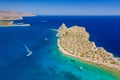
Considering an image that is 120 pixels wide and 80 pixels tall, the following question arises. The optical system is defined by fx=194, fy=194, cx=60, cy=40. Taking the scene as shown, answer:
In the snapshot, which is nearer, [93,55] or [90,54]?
[93,55]

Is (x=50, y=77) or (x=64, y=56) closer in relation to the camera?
(x=50, y=77)

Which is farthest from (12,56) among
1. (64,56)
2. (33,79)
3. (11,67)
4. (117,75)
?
(117,75)

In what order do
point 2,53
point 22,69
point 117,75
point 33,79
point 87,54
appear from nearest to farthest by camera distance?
1. point 33,79
2. point 117,75
3. point 22,69
4. point 87,54
5. point 2,53

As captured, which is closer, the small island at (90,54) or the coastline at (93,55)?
the coastline at (93,55)

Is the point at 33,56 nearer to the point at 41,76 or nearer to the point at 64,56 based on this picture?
the point at 64,56

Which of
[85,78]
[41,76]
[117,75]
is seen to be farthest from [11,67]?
[117,75]

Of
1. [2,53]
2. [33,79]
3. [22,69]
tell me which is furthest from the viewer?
[2,53]

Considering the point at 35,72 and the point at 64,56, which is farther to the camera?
the point at 64,56

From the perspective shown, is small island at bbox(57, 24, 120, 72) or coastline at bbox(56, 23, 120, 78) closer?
coastline at bbox(56, 23, 120, 78)

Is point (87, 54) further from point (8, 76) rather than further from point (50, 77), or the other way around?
point (8, 76)
